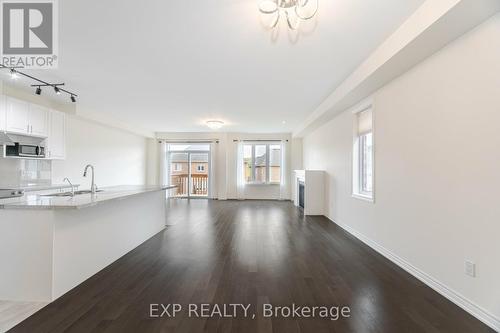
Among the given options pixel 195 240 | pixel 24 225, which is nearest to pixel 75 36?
pixel 24 225

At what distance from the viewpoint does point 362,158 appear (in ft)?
15.0

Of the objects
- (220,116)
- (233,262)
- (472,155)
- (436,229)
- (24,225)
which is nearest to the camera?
(472,155)

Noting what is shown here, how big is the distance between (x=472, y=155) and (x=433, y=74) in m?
0.99

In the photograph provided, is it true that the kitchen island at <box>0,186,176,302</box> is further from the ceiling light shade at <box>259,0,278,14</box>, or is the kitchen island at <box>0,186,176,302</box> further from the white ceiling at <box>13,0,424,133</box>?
the ceiling light shade at <box>259,0,278,14</box>

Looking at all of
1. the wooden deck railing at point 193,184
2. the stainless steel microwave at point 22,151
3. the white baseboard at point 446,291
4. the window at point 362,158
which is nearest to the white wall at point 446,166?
the white baseboard at point 446,291

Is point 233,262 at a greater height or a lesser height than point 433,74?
lesser

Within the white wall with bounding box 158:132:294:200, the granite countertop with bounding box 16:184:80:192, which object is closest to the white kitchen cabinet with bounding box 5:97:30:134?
the granite countertop with bounding box 16:184:80:192

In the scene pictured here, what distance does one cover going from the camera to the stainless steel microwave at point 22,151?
13.8ft

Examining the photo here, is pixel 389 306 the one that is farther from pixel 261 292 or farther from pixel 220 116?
pixel 220 116

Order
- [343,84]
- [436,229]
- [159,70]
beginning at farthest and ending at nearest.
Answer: [343,84], [159,70], [436,229]

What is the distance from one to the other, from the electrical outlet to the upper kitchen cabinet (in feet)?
21.7

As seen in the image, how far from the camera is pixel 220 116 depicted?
21.7ft

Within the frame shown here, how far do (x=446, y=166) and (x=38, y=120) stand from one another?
6615 mm

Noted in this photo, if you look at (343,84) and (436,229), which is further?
(343,84)
